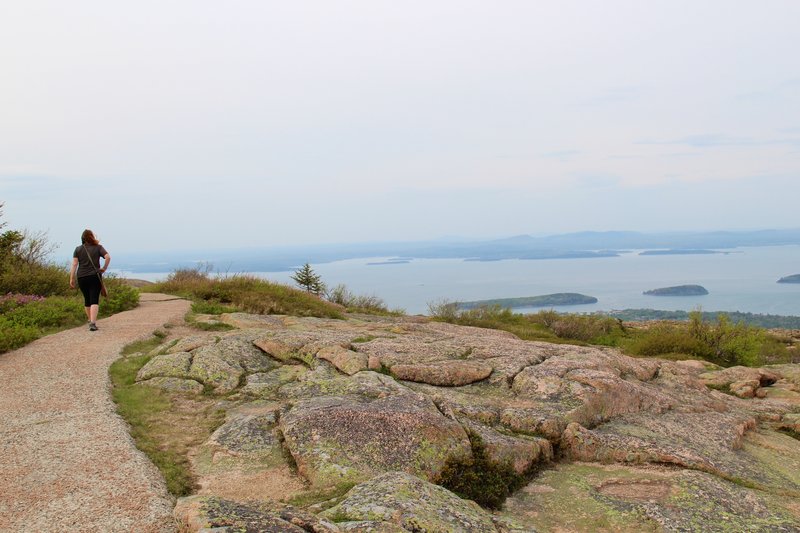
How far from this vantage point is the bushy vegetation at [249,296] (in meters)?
16.9

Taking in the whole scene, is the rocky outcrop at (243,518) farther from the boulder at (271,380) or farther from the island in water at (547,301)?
the island in water at (547,301)

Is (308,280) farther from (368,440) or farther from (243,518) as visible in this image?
(243,518)

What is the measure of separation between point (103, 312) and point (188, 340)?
21.2ft

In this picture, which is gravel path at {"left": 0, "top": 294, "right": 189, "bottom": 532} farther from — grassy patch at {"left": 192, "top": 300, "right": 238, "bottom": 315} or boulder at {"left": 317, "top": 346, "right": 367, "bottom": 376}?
grassy patch at {"left": 192, "top": 300, "right": 238, "bottom": 315}

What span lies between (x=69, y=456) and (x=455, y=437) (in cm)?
389

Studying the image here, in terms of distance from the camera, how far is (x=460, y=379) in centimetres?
816

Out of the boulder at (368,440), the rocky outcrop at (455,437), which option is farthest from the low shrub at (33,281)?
the boulder at (368,440)

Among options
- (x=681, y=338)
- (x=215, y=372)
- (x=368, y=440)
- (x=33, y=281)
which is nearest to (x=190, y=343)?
(x=215, y=372)

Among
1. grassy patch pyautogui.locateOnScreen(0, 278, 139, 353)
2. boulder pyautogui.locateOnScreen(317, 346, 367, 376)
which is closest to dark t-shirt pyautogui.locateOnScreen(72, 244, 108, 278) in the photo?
grassy patch pyautogui.locateOnScreen(0, 278, 139, 353)

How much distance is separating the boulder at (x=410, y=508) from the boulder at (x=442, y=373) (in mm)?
3714

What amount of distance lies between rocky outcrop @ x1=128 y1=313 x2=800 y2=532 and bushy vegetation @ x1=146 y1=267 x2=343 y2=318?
6824mm

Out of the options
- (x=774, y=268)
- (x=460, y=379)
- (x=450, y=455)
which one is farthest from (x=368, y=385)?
(x=774, y=268)

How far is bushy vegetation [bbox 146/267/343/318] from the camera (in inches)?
667

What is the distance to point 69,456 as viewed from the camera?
538 centimetres
